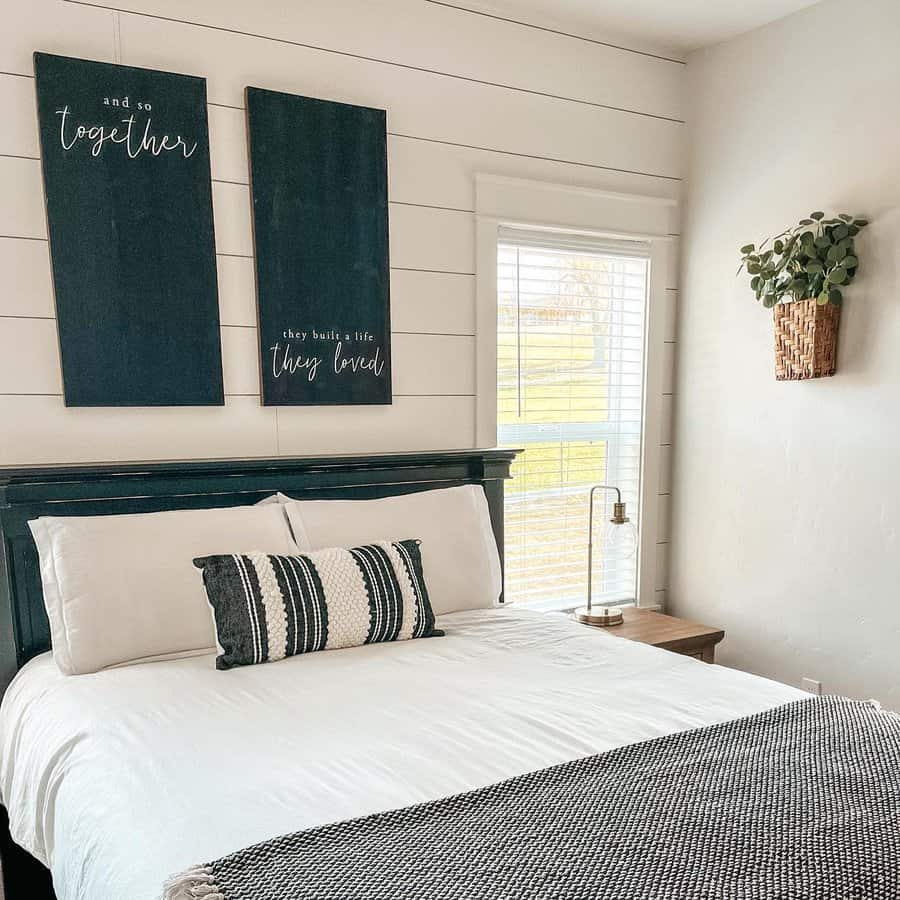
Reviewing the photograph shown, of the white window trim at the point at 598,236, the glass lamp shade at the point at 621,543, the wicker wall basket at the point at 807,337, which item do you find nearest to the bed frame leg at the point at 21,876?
the white window trim at the point at 598,236

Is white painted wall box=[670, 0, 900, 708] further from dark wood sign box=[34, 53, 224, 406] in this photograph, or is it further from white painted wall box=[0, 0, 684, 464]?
dark wood sign box=[34, 53, 224, 406]

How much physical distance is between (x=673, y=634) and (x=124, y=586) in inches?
69.8

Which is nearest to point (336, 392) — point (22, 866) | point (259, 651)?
point (259, 651)

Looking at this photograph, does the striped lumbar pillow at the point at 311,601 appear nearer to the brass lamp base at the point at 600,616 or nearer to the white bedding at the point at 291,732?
the white bedding at the point at 291,732

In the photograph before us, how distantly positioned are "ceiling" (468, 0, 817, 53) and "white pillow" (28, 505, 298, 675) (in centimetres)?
200

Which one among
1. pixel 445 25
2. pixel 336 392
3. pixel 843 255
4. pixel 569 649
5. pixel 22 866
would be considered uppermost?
pixel 445 25

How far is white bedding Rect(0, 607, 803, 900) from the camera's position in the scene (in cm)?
117

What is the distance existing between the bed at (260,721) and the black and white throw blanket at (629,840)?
0.26ft

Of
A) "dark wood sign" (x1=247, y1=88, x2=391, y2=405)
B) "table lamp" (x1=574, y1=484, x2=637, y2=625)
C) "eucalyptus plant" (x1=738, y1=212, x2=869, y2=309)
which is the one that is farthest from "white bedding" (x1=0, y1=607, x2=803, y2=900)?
"eucalyptus plant" (x1=738, y1=212, x2=869, y2=309)

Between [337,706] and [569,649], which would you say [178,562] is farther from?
[569,649]

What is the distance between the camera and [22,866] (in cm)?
191

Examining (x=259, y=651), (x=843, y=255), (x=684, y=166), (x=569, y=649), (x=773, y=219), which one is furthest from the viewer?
(x=684, y=166)

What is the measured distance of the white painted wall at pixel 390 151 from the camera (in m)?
2.05

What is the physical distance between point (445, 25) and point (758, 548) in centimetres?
218
